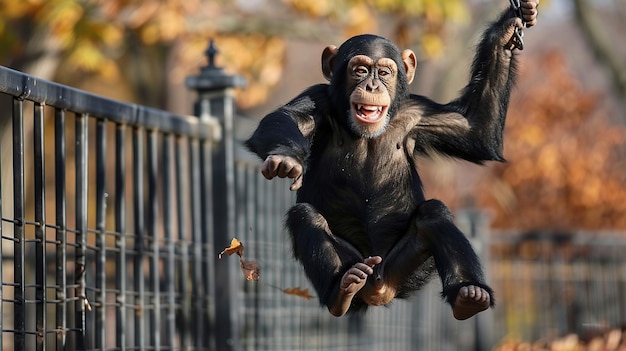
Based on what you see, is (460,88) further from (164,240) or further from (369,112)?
(369,112)

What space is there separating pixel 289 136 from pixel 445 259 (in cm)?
74

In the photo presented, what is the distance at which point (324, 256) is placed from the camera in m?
3.88

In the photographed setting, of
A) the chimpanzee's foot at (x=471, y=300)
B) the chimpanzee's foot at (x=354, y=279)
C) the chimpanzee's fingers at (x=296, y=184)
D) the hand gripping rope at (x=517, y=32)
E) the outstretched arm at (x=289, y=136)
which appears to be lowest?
the chimpanzee's foot at (x=471, y=300)

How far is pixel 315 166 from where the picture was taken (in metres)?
4.04

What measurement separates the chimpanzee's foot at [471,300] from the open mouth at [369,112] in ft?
1.99

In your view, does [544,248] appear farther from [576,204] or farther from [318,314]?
[318,314]

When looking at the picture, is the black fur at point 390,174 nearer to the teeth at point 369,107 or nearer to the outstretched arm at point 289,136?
the outstretched arm at point 289,136

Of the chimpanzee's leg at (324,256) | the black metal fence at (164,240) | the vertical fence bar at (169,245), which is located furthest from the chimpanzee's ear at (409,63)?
the vertical fence bar at (169,245)

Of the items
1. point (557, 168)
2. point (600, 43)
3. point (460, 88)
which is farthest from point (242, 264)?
point (600, 43)

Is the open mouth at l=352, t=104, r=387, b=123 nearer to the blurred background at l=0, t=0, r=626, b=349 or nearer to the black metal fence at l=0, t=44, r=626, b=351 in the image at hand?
the black metal fence at l=0, t=44, r=626, b=351

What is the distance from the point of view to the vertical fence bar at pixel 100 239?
4.78m

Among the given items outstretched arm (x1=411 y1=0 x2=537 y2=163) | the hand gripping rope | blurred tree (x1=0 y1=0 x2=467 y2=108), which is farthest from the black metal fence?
blurred tree (x1=0 y1=0 x2=467 y2=108)

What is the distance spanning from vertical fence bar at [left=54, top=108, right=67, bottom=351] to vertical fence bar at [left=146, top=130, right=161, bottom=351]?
0.97 meters

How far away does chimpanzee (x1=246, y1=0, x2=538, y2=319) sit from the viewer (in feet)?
12.3
